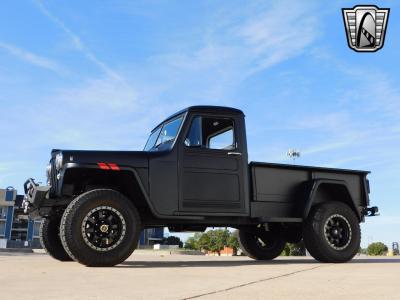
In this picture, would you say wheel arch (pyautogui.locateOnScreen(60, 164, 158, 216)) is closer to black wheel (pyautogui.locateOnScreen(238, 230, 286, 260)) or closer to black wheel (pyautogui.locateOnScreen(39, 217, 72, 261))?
black wheel (pyautogui.locateOnScreen(39, 217, 72, 261))

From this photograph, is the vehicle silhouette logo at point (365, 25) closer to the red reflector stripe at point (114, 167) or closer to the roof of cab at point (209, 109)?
the roof of cab at point (209, 109)

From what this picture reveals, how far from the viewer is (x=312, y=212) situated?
7.39 m

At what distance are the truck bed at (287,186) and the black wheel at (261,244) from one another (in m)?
1.43

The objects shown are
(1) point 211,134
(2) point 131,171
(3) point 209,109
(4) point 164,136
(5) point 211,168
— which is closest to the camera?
(2) point 131,171

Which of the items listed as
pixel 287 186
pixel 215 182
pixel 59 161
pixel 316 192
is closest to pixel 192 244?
pixel 316 192

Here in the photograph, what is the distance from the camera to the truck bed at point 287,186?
23.6ft

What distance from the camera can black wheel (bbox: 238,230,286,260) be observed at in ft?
28.7

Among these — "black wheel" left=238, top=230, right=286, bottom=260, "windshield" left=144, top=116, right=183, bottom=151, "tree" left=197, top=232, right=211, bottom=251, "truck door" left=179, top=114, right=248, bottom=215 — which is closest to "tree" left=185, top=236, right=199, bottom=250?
"tree" left=197, top=232, right=211, bottom=251

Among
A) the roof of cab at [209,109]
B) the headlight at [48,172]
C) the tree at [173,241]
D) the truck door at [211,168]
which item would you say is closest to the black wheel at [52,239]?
the headlight at [48,172]

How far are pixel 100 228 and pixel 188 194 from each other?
1305mm

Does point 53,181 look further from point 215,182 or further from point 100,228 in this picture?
point 215,182

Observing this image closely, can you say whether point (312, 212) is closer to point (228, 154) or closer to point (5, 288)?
point (228, 154)

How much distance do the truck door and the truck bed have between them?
0.32 meters

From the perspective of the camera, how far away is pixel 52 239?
289 inches
